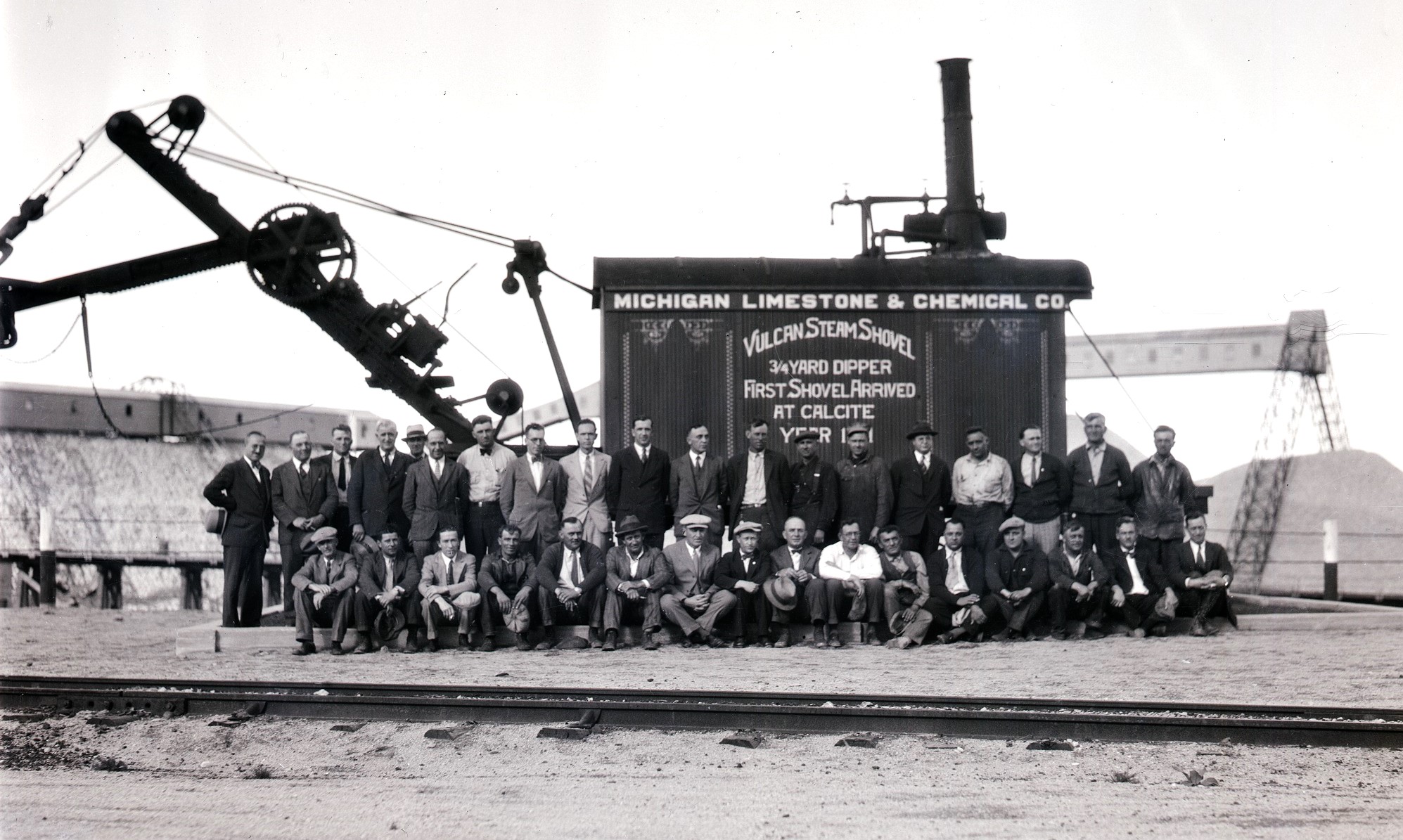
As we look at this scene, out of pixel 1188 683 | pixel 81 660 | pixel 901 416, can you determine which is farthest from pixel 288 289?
pixel 1188 683

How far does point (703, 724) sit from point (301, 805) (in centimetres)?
233

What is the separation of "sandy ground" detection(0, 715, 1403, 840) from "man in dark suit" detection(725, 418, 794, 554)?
14.2ft

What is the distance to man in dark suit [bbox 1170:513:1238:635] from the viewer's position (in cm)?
1140

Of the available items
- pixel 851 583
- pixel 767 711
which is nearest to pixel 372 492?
pixel 851 583

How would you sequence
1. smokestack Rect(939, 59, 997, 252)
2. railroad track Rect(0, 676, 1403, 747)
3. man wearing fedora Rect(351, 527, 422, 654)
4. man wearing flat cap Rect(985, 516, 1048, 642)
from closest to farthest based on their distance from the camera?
railroad track Rect(0, 676, 1403, 747), man wearing fedora Rect(351, 527, 422, 654), man wearing flat cap Rect(985, 516, 1048, 642), smokestack Rect(939, 59, 997, 252)

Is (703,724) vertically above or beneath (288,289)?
beneath

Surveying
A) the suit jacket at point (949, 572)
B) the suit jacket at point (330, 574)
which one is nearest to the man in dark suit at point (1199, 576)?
the suit jacket at point (949, 572)

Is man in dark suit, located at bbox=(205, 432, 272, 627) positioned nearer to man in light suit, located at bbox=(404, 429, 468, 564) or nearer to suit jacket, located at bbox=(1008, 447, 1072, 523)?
man in light suit, located at bbox=(404, 429, 468, 564)

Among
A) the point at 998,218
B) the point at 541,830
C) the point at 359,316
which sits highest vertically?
the point at 998,218

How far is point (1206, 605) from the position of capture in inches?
455

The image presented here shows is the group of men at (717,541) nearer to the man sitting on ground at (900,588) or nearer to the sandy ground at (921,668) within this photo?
the man sitting on ground at (900,588)

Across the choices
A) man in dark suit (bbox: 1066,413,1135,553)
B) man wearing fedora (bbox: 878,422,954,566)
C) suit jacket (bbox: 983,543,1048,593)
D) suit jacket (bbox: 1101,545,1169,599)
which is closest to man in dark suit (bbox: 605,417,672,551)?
man wearing fedora (bbox: 878,422,954,566)

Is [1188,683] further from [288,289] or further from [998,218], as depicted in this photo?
[288,289]

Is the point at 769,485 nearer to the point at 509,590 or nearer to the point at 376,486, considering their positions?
the point at 509,590
